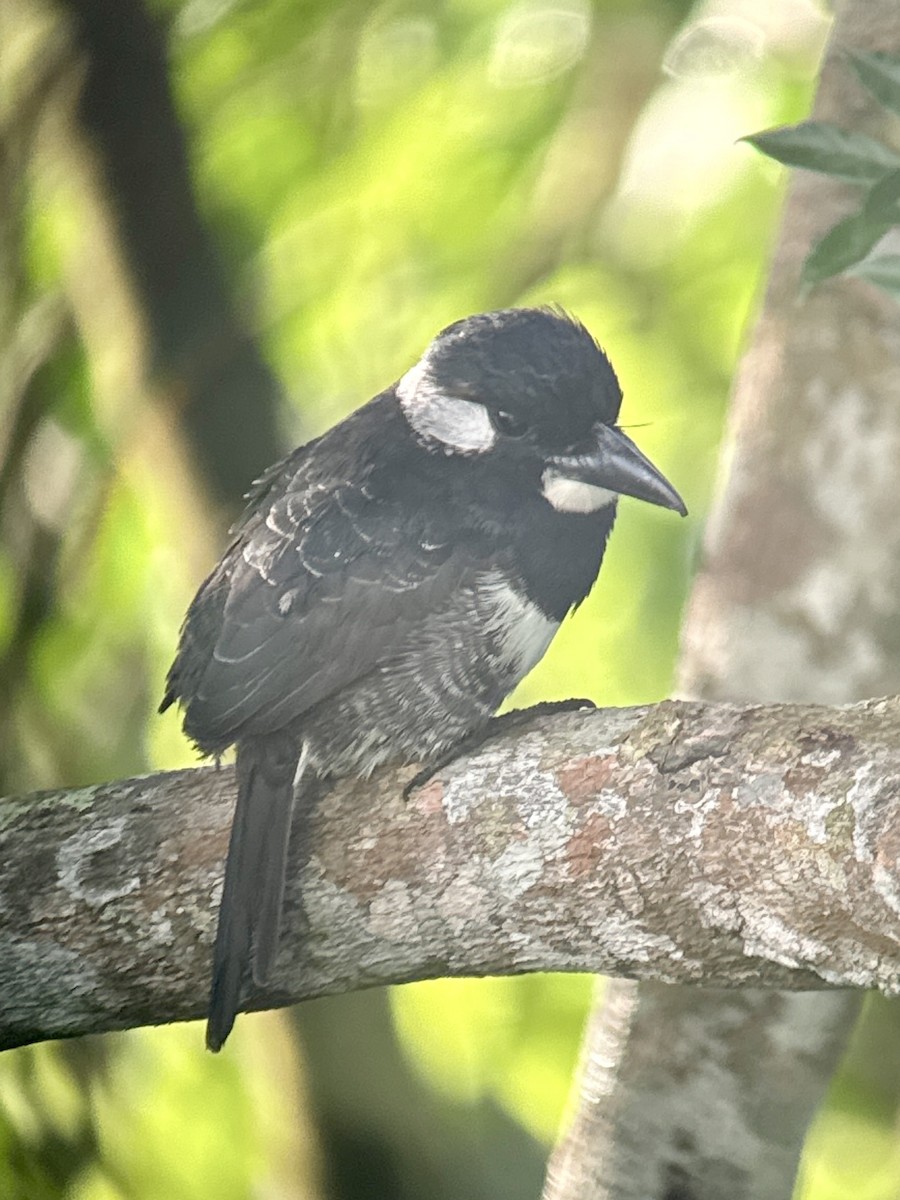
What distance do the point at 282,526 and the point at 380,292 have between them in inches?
51.9

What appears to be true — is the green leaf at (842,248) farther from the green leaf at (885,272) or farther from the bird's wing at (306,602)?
the bird's wing at (306,602)

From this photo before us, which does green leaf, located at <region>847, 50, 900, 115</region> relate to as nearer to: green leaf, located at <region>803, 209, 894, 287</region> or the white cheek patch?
green leaf, located at <region>803, 209, 894, 287</region>

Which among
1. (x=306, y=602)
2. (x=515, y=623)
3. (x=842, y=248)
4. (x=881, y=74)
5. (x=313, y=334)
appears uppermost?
(x=881, y=74)

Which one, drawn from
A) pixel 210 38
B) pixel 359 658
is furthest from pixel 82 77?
pixel 359 658

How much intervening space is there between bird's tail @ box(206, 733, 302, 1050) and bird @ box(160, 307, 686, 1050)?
0.25ft

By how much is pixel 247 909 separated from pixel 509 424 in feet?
2.54

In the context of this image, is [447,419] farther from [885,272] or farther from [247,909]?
[247,909]

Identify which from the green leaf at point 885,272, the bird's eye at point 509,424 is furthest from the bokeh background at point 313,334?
the green leaf at point 885,272

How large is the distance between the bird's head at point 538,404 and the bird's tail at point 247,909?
611mm

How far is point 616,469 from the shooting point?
203 cm

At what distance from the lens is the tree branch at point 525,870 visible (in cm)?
158

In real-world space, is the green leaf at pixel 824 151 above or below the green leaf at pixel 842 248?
above

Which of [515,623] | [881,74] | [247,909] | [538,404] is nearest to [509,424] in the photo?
[538,404]

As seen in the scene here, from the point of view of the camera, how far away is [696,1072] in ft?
7.73
